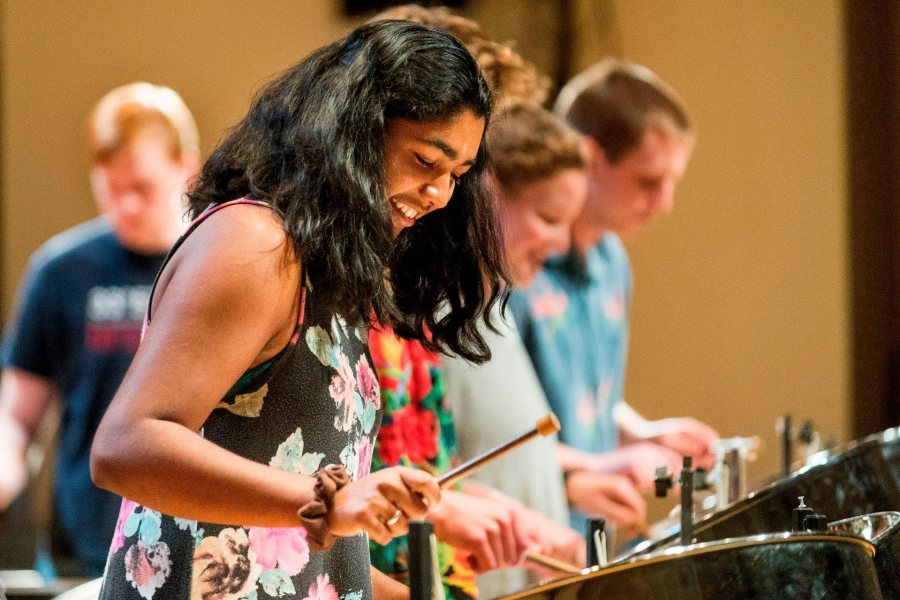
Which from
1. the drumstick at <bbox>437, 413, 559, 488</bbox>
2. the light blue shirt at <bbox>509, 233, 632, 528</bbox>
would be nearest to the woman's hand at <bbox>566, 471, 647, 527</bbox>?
the light blue shirt at <bbox>509, 233, 632, 528</bbox>

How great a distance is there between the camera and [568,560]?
1628mm

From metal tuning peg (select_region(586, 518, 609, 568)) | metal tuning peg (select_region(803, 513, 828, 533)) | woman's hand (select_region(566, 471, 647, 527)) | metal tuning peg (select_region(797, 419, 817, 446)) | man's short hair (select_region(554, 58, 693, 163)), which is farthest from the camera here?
man's short hair (select_region(554, 58, 693, 163))

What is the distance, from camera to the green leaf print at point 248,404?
36.2 inches

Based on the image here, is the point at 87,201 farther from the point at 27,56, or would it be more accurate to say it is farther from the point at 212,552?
the point at 212,552

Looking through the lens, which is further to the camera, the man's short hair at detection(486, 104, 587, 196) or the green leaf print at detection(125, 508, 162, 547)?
the man's short hair at detection(486, 104, 587, 196)

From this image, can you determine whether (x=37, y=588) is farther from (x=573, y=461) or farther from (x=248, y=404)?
(x=248, y=404)

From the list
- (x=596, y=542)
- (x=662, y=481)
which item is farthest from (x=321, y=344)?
(x=662, y=481)

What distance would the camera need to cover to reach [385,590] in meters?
1.12

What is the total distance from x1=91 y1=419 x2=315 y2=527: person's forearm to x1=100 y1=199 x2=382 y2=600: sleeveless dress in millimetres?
66

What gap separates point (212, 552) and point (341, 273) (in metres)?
0.21

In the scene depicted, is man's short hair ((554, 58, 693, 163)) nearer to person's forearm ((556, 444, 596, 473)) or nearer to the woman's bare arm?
person's forearm ((556, 444, 596, 473))

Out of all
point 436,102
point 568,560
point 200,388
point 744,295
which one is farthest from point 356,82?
point 744,295

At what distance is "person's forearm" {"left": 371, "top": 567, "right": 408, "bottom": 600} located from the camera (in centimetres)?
111

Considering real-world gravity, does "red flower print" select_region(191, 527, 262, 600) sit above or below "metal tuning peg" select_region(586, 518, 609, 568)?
below
